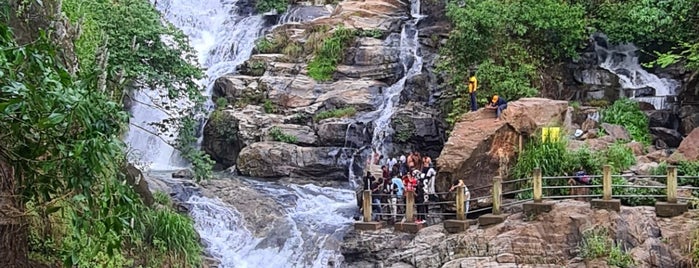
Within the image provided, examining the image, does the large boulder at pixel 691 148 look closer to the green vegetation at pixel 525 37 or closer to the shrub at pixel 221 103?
the green vegetation at pixel 525 37

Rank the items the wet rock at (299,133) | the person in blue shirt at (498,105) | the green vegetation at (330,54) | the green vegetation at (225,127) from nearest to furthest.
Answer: the person in blue shirt at (498,105)
the wet rock at (299,133)
the green vegetation at (225,127)
the green vegetation at (330,54)

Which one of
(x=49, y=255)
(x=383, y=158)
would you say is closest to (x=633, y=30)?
(x=383, y=158)

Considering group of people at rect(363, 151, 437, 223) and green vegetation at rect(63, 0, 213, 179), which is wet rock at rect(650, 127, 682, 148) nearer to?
group of people at rect(363, 151, 437, 223)

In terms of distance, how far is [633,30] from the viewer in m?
21.2

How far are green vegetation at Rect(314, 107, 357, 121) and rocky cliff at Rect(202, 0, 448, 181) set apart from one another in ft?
0.11

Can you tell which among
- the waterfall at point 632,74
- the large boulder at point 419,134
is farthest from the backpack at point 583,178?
the waterfall at point 632,74

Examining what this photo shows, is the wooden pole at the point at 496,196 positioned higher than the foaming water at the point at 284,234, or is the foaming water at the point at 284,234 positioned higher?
the wooden pole at the point at 496,196

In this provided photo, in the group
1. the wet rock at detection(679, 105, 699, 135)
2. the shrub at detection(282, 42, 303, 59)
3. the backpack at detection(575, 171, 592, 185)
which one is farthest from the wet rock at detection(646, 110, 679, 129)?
the shrub at detection(282, 42, 303, 59)

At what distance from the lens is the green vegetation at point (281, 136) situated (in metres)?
22.4

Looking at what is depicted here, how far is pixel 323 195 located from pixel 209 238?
4492 millimetres

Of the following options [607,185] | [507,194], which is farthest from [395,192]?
[607,185]

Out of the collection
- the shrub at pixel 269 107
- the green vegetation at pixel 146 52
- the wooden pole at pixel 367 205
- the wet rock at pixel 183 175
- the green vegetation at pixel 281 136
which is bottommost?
the wooden pole at pixel 367 205

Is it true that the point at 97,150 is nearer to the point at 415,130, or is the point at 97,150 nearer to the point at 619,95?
the point at 415,130

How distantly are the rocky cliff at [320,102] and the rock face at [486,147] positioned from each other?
17.5 ft
